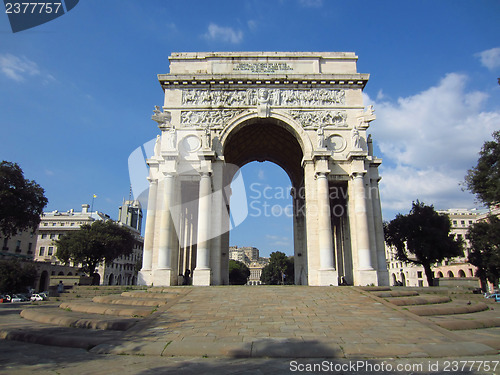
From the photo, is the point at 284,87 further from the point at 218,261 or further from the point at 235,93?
the point at 218,261

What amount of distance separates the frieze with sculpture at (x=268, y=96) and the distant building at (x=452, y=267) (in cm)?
4566

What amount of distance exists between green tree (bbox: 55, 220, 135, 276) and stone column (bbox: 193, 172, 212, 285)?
28392mm

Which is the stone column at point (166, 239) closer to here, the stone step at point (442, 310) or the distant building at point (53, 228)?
the stone step at point (442, 310)

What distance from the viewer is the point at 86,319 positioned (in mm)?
12266

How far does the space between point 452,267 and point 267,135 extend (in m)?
55.1

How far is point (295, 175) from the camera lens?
35.0 metres

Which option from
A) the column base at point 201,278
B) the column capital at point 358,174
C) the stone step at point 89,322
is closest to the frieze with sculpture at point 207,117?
the column capital at point 358,174

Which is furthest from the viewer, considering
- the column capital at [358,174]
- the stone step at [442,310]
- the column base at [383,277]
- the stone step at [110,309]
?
the column capital at [358,174]

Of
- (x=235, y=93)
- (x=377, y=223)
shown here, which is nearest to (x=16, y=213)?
(x=235, y=93)

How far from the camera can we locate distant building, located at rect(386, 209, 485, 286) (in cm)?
6488

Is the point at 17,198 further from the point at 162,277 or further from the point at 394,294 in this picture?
the point at 394,294

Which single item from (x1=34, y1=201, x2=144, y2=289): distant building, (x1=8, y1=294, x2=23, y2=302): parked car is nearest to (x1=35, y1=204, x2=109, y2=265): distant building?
(x1=34, y1=201, x2=144, y2=289): distant building

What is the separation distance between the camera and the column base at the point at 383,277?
24219 millimetres

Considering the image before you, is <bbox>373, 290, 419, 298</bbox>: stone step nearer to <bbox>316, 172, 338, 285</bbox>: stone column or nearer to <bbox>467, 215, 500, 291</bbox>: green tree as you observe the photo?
<bbox>316, 172, 338, 285</bbox>: stone column
